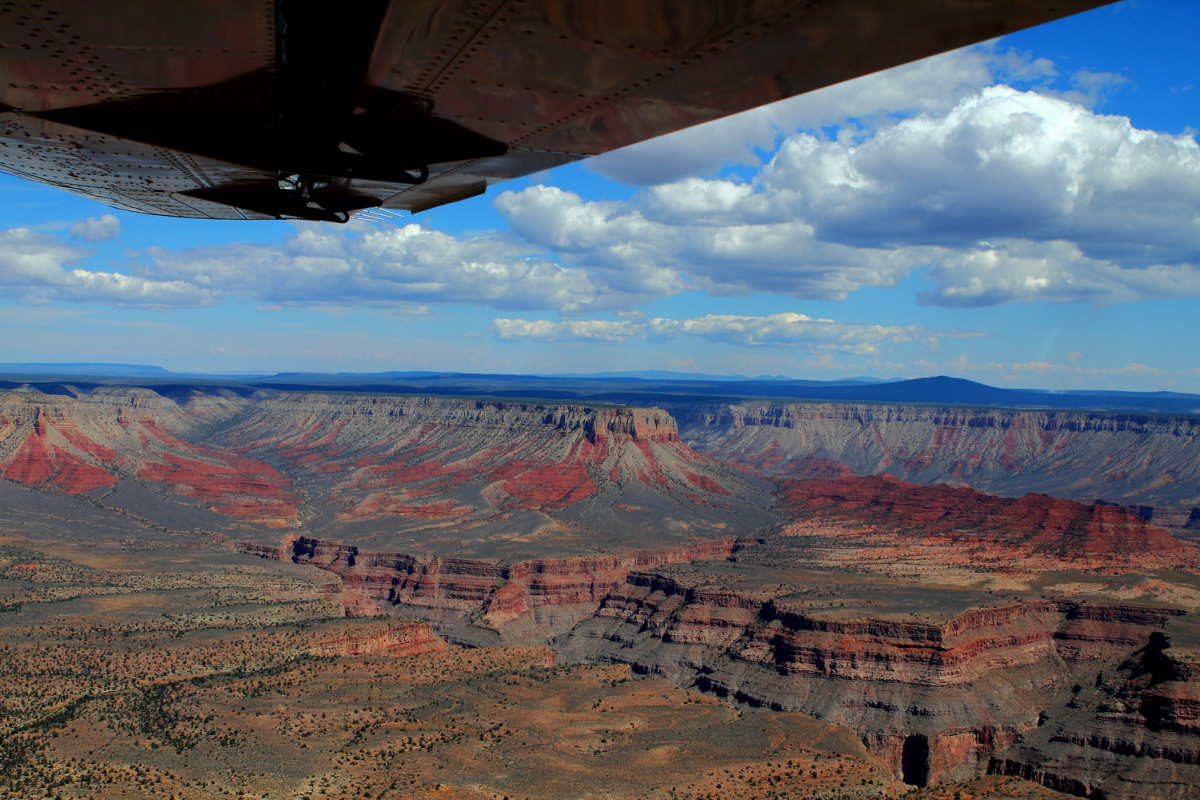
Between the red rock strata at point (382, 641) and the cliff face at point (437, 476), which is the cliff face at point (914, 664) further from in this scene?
the cliff face at point (437, 476)

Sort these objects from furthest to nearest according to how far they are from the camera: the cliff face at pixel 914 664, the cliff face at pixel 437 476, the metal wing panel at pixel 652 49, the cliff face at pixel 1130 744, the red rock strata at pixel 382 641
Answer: the cliff face at pixel 437 476 → the cliff face at pixel 914 664 → the red rock strata at pixel 382 641 → the cliff face at pixel 1130 744 → the metal wing panel at pixel 652 49

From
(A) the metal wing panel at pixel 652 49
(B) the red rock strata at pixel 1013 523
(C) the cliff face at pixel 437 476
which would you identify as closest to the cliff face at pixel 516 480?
(C) the cliff face at pixel 437 476

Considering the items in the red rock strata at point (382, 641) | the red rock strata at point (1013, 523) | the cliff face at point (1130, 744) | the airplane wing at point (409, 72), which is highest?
the airplane wing at point (409, 72)

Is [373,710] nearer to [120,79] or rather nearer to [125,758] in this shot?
[125,758]

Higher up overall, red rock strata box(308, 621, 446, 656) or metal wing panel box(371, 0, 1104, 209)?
metal wing panel box(371, 0, 1104, 209)

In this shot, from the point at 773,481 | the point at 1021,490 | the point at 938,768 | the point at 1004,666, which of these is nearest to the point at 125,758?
the point at 938,768

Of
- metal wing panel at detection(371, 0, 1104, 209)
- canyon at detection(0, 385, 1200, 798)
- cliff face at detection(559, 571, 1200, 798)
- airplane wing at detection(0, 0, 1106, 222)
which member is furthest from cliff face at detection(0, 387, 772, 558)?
metal wing panel at detection(371, 0, 1104, 209)

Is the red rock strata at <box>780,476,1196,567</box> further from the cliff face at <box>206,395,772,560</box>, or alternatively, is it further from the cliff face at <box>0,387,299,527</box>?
the cliff face at <box>0,387,299,527</box>
